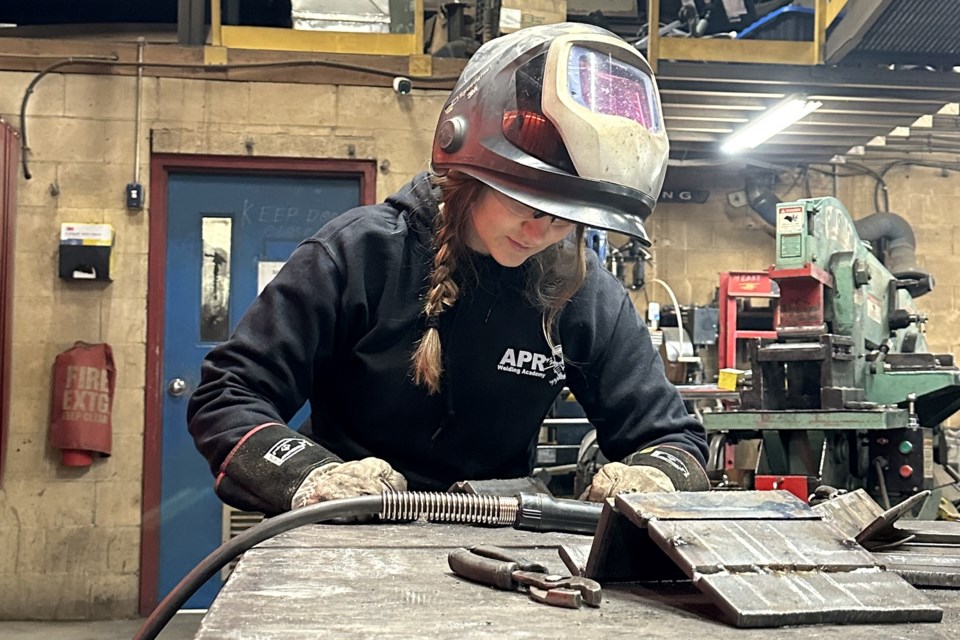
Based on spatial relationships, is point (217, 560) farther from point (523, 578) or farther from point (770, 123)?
point (770, 123)

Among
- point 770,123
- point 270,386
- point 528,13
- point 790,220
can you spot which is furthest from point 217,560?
point 770,123

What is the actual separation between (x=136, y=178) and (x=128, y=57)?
0.58 m

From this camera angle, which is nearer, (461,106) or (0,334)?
(461,106)

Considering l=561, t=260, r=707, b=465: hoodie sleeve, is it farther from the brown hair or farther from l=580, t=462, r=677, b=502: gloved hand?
l=580, t=462, r=677, b=502: gloved hand

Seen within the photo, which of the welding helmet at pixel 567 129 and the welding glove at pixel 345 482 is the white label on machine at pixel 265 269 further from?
the welding glove at pixel 345 482

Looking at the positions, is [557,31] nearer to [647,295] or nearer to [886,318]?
[886,318]

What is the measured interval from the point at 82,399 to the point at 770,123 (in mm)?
4232

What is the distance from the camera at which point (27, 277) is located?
15.0 feet

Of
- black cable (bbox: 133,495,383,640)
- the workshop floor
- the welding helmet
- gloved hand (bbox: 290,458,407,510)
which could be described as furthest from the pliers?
the workshop floor

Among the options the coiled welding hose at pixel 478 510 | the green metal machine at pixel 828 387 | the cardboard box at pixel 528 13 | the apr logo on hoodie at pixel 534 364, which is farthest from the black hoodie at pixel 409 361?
the cardboard box at pixel 528 13

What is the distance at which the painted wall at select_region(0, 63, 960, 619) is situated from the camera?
14.9 ft

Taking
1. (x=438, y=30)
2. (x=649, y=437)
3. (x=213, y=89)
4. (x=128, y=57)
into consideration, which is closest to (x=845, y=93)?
(x=438, y=30)

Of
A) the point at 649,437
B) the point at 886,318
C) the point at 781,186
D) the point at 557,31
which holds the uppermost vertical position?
the point at 781,186

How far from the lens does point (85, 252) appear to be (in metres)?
4.53
